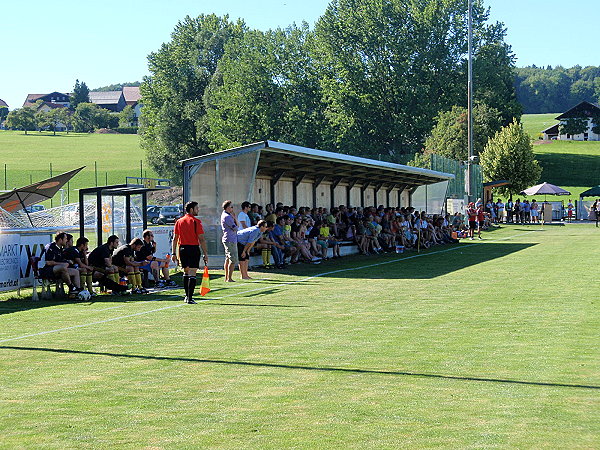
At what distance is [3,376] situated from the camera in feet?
26.8

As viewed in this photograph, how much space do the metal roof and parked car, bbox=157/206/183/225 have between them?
80.2 ft

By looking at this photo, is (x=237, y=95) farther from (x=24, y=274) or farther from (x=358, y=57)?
(x=24, y=274)

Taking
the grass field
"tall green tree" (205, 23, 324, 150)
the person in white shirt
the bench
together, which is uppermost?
"tall green tree" (205, 23, 324, 150)

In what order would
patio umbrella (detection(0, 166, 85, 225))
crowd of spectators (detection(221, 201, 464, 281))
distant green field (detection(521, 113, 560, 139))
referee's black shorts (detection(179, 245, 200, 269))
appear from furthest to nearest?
distant green field (detection(521, 113, 560, 139)), patio umbrella (detection(0, 166, 85, 225)), crowd of spectators (detection(221, 201, 464, 281)), referee's black shorts (detection(179, 245, 200, 269))

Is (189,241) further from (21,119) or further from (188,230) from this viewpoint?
(21,119)

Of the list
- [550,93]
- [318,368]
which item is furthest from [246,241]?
[550,93]

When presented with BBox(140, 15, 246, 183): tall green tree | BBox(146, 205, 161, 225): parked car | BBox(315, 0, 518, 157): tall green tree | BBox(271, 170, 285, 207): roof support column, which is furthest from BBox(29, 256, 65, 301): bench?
BBox(140, 15, 246, 183): tall green tree

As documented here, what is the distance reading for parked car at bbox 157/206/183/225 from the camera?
193ft

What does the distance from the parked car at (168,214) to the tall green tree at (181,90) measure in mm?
17207

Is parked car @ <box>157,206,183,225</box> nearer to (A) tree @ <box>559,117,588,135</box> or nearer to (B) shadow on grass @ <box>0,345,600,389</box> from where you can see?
(B) shadow on grass @ <box>0,345,600,389</box>

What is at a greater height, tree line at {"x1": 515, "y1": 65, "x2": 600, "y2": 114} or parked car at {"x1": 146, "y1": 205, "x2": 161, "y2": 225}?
tree line at {"x1": 515, "y1": 65, "x2": 600, "y2": 114}

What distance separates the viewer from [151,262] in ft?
59.1

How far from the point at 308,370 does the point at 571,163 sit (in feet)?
310

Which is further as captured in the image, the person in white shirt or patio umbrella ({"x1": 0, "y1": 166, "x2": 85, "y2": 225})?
patio umbrella ({"x1": 0, "y1": 166, "x2": 85, "y2": 225})
